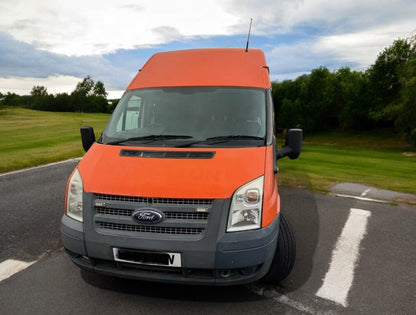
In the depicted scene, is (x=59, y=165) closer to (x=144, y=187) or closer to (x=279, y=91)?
(x=144, y=187)

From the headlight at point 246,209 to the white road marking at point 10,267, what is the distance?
2.69 meters

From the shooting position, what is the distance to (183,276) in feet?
10.6

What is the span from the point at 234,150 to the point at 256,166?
0.33 m

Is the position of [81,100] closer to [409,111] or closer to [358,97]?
[358,97]

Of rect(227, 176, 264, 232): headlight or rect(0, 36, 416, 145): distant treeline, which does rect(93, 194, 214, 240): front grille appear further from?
rect(0, 36, 416, 145): distant treeline

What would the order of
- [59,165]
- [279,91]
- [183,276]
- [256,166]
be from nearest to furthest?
[183,276] < [256,166] < [59,165] < [279,91]

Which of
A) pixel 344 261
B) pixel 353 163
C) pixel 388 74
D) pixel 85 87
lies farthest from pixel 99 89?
pixel 344 261

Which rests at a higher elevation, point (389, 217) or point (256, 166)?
point (256, 166)

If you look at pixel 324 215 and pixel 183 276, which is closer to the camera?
pixel 183 276

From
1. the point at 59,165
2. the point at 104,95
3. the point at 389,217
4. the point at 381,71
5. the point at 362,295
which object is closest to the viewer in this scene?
the point at 362,295

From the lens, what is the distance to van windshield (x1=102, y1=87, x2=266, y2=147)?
4.09 metres

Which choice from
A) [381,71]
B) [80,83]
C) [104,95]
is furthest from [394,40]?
[80,83]

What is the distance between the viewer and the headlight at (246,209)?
3.23 m

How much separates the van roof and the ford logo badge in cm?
216
